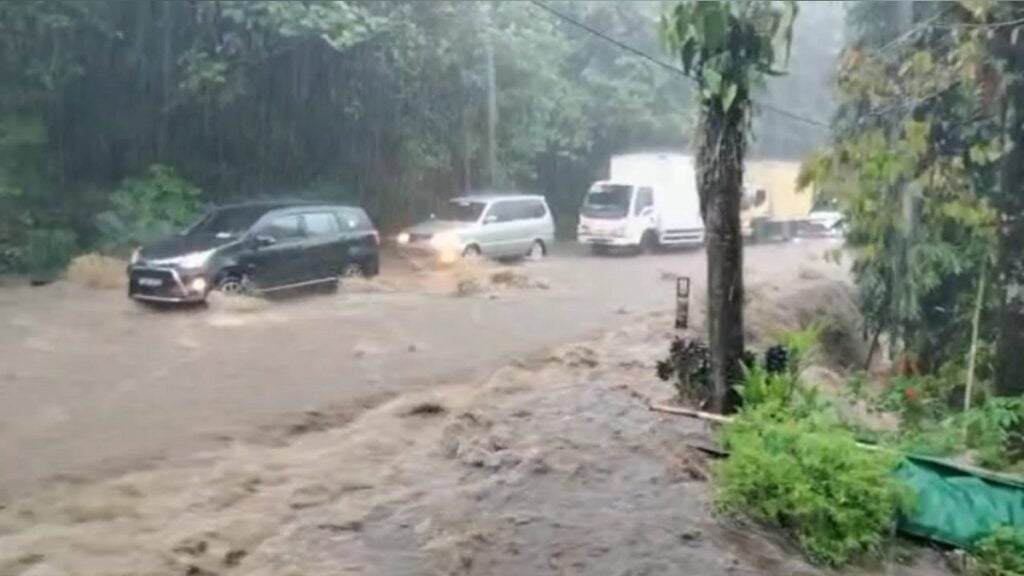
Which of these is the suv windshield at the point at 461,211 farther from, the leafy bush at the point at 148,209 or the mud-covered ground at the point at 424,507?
the mud-covered ground at the point at 424,507

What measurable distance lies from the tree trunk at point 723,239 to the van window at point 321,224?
4270mm

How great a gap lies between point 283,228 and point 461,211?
285cm

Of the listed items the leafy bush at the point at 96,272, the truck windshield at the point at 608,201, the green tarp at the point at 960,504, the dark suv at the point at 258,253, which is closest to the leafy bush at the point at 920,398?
the green tarp at the point at 960,504

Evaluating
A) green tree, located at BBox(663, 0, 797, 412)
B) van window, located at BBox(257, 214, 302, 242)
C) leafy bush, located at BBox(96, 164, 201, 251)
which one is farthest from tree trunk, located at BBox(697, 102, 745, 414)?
leafy bush, located at BBox(96, 164, 201, 251)

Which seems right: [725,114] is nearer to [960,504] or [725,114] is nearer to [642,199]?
[960,504]

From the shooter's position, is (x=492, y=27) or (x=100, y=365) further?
(x=492, y=27)

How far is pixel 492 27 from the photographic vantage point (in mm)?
11859

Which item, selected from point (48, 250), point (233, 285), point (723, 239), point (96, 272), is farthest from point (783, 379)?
point (48, 250)

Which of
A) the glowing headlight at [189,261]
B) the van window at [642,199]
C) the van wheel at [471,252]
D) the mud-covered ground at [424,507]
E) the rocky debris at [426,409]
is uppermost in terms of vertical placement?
the van window at [642,199]

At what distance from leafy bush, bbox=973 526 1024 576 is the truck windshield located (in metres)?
8.98

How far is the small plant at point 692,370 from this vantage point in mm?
6539

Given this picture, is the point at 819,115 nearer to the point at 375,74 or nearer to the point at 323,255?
the point at 375,74

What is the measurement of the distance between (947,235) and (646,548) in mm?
4853

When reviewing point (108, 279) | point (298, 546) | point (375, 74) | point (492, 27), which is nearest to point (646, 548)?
point (298, 546)
